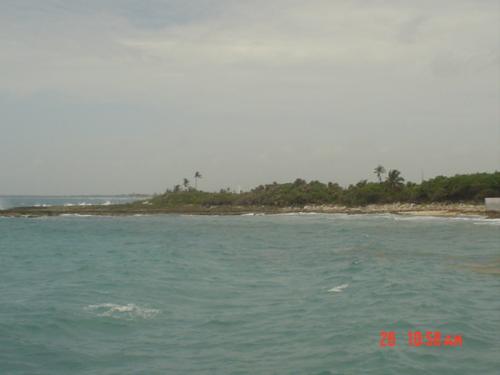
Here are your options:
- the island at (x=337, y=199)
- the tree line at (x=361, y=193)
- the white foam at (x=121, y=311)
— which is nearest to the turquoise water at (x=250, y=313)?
the white foam at (x=121, y=311)

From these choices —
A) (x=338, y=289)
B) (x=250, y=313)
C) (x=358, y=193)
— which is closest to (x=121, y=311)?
(x=250, y=313)

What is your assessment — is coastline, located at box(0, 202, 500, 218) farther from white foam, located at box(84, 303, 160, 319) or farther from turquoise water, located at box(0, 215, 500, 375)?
white foam, located at box(84, 303, 160, 319)

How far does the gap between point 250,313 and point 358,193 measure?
3495 inches

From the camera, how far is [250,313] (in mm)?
14469

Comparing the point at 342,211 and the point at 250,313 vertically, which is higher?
the point at 342,211

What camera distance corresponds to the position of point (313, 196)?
107750 millimetres

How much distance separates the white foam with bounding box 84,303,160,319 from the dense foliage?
77.3 meters

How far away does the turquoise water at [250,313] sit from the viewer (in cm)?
1023

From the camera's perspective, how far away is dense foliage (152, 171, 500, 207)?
85438 mm
